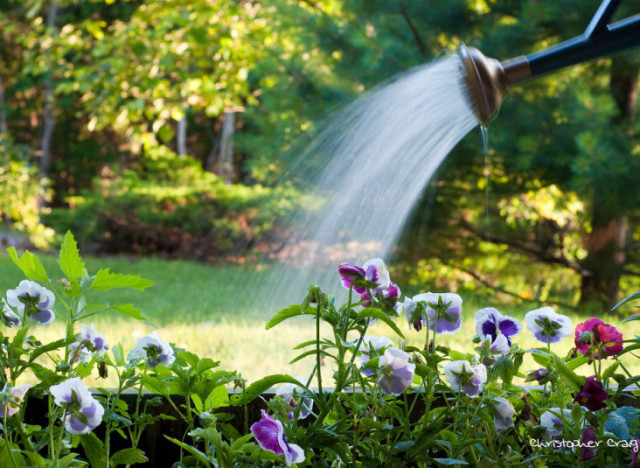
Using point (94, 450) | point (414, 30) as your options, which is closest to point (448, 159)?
point (414, 30)

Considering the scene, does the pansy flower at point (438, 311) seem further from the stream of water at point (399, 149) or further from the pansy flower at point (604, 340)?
the stream of water at point (399, 149)

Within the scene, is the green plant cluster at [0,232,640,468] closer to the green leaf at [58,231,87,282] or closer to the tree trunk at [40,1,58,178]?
the green leaf at [58,231,87,282]

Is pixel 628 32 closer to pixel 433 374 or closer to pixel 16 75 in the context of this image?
pixel 433 374

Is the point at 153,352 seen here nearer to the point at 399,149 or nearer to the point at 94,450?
the point at 94,450

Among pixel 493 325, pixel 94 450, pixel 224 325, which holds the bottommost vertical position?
pixel 224 325

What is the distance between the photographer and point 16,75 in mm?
10680

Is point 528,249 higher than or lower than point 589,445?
lower

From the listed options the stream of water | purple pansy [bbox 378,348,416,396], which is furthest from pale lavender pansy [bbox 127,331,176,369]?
the stream of water

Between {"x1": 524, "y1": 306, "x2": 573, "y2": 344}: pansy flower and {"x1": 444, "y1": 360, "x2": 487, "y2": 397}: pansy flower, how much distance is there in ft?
0.37

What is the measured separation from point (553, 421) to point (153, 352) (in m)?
0.41

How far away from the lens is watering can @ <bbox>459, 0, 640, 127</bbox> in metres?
0.70

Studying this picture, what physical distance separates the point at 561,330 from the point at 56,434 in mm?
550

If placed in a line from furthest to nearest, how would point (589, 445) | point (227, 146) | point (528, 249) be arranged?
1. point (227, 146)
2. point (528, 249)
3. point (589, 445)

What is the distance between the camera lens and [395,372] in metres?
0.66
